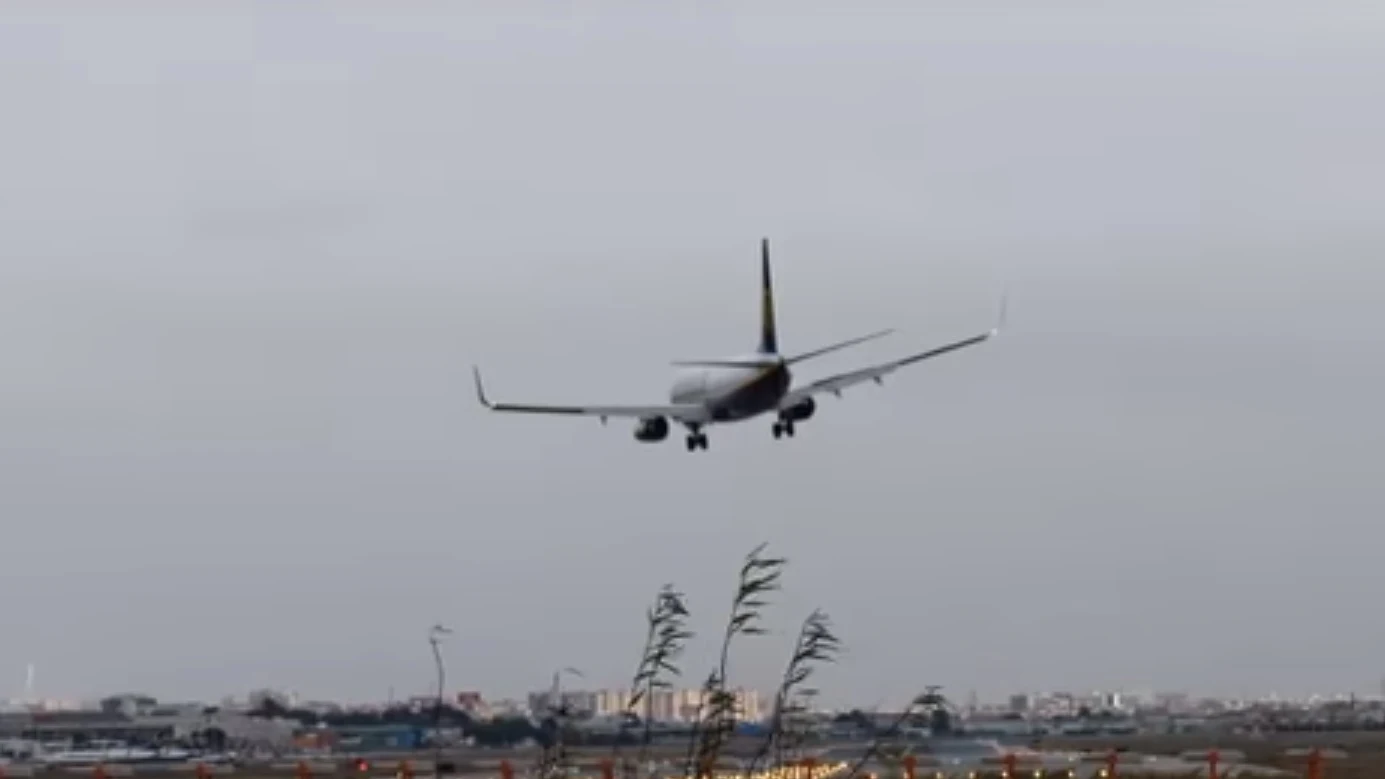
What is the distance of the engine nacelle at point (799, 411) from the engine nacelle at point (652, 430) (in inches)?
161

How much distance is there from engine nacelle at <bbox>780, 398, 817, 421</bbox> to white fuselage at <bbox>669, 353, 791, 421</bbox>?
535 mm

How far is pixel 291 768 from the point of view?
91.1m

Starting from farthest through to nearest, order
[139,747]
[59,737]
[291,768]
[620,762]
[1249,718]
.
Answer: [1249,718] → [59,737] → [139,747] → [291,768] → [620,762]

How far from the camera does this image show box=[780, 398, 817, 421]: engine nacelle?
94438mm

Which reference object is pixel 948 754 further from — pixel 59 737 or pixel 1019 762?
pixel 59 737

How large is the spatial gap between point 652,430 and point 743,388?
149 inches

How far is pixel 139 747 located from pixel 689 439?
40.7 metres

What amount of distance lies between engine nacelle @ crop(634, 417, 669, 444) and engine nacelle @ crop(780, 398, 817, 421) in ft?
13.4

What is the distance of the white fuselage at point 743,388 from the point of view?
305 ft

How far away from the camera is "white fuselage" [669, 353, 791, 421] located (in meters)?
92.9

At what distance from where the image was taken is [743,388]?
92.9m

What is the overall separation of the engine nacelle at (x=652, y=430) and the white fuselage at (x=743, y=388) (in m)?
1.70

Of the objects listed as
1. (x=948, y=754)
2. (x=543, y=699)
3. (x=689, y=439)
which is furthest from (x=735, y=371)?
(x=543, y=699)

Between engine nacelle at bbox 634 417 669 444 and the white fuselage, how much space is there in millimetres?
1698
